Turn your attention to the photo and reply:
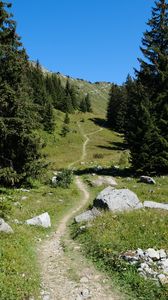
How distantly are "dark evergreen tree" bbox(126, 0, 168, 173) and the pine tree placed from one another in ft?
40.5

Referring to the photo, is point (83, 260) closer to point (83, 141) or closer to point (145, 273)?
point (145, 273)

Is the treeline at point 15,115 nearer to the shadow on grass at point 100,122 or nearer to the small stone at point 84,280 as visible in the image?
the small stone at point 84,280

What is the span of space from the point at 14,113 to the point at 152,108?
17.4 meters

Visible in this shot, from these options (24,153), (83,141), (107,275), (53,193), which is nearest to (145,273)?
(107,275)

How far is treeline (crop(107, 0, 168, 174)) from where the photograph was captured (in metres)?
37.2

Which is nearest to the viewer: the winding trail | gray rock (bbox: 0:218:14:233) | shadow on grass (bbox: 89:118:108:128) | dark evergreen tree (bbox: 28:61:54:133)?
the winding trail

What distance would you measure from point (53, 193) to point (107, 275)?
17111mm

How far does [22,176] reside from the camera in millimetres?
28438

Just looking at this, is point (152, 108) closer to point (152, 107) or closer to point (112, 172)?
point (152, 107)

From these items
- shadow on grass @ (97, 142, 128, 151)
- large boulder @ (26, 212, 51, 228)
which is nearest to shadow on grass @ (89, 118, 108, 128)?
shadow on grass @ (97, 142, 128, 151)

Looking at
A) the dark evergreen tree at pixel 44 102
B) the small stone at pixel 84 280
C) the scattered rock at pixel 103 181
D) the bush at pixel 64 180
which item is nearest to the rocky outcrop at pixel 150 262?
the small stone at pixel 84 280

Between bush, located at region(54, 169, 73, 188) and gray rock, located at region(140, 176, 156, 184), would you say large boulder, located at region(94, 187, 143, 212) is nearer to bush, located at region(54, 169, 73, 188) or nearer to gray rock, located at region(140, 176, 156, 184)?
bush, located at region(54, 169, 73, 188)

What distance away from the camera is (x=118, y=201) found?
19.7m

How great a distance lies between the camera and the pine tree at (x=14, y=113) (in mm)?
26219
